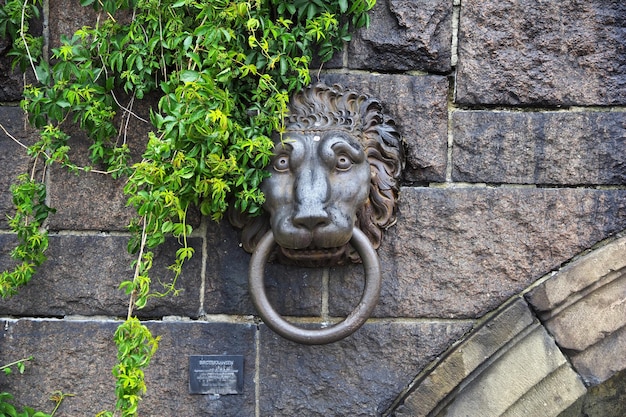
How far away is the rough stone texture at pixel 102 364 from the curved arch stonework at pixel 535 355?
446 mm

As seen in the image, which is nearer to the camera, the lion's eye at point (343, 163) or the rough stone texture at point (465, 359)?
the lion's eye at point (343, 163)

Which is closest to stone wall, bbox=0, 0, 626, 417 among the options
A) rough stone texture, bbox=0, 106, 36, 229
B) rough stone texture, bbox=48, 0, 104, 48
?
rough stone texture, bbox=0, 106, 36, 229

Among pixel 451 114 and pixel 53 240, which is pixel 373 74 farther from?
pixel 53 240

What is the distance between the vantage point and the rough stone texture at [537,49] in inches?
78.9

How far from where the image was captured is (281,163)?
1.87m

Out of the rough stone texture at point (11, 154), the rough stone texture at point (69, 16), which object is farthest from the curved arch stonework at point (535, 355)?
the rough stone texture at point (69, 16)

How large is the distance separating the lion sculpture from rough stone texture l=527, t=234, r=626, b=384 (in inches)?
18.8

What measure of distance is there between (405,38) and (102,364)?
1.18 meters

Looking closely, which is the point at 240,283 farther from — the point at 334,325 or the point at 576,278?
the point at 576,278

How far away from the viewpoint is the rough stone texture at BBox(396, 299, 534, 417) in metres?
1.97

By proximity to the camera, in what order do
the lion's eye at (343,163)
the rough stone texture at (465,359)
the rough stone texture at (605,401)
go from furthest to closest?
the rough stone texture at (605,401)
the rough stone texture at (465,359)
the lion's eye at (343,163)

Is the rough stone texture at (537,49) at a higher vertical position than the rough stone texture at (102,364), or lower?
higher

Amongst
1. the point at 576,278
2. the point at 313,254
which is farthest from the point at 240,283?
the point at 576,278

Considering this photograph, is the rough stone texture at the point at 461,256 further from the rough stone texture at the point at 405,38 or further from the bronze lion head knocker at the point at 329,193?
the rough stone texture at the point at 405,38
